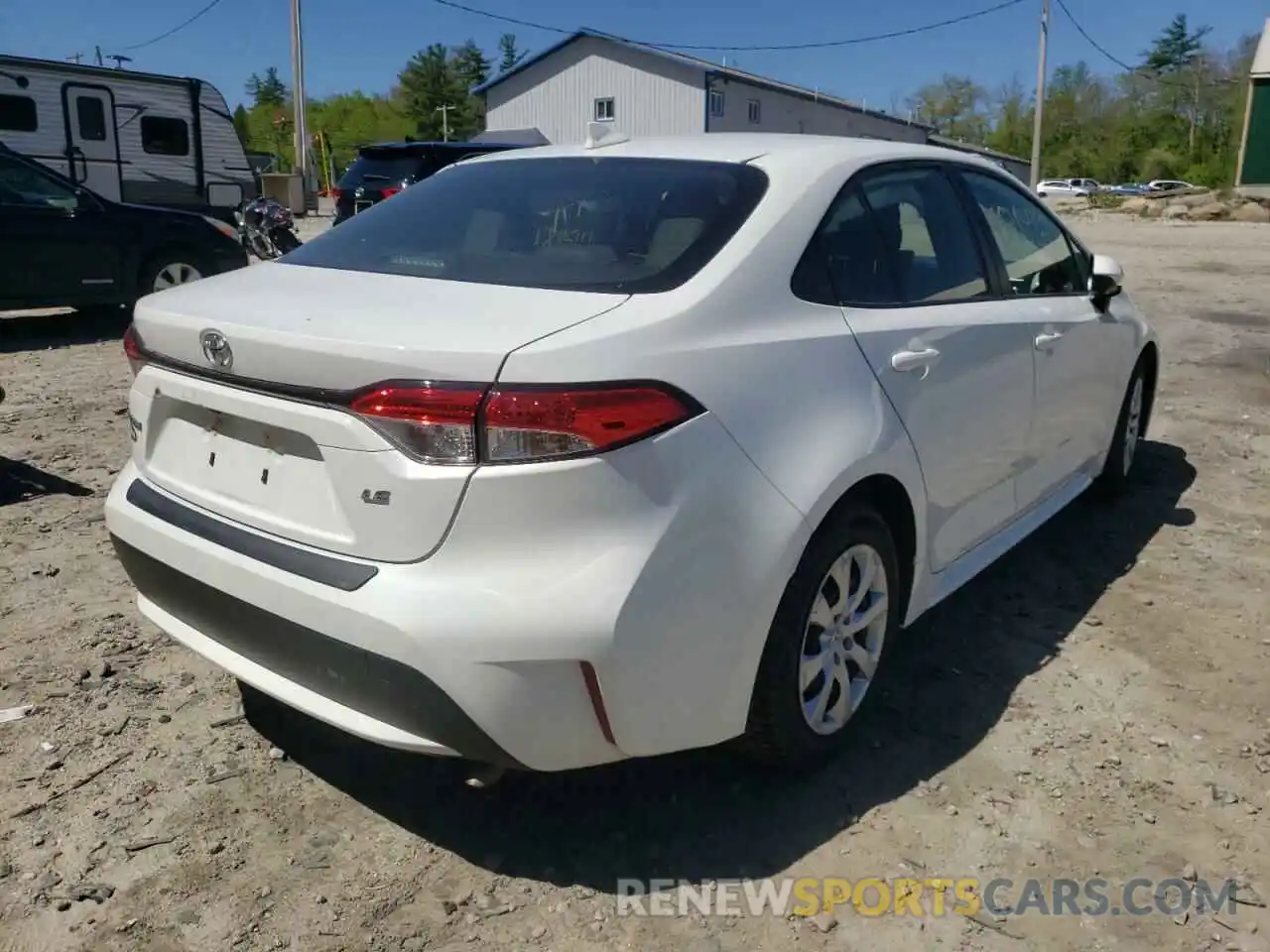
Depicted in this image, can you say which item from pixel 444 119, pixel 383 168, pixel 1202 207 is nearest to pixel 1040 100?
pixel 1202 207

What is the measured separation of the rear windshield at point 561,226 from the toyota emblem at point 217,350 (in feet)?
1.65

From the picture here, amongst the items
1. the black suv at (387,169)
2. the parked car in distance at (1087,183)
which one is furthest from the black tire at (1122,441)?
the parked car in distance at (1087,183)

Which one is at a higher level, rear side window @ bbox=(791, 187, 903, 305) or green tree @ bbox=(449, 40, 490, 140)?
green tree @ bbox=(449, 40, 490, 140)

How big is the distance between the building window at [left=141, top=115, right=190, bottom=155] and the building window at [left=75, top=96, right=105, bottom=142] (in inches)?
21.8

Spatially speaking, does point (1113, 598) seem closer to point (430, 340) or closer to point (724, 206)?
point (724, 206)

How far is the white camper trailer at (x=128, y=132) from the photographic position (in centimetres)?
1516

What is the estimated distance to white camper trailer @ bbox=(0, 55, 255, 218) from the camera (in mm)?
15164

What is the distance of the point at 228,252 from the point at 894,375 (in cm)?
884

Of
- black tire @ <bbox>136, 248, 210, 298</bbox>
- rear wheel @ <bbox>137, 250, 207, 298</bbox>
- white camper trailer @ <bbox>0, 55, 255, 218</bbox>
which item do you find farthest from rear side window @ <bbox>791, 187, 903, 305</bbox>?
white camper trailer @ <bbox>0, 55, 255, 218</bbox>

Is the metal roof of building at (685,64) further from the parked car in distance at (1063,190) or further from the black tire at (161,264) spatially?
the black tire at (161,264)

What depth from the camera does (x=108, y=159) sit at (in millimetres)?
16156

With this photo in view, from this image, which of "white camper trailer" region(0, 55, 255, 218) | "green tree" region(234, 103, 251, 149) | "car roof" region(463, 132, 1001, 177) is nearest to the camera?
"car roof" region(463, 132, 1001, 177)

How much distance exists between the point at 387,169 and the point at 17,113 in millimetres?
5629

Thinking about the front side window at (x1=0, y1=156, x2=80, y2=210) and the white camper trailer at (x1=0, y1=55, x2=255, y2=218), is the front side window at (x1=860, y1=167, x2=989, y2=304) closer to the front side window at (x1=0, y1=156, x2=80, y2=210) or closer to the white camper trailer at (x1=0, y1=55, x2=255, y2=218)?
the front side window at (x1=0, y1=156, x2=80, y2=210)
